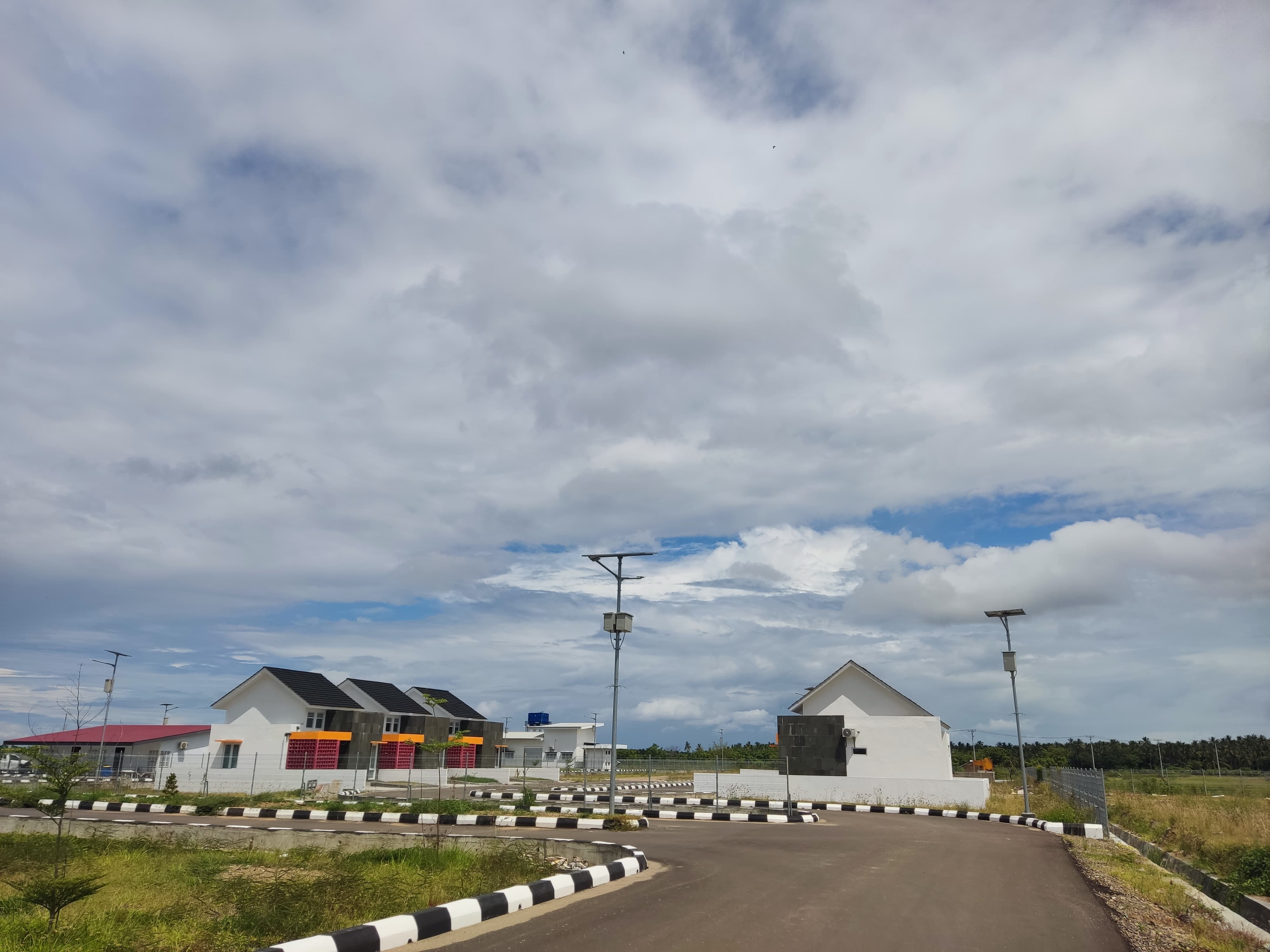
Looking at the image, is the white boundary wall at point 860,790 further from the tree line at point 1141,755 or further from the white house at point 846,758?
the tree line at point 1141,755

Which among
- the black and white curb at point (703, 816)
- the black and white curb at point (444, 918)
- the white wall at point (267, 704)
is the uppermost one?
the white wall at point (267, 704)

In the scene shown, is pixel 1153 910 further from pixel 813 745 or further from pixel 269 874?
pixel 813 745

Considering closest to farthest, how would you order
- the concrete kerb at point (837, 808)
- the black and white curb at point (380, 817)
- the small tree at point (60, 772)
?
the small tree at point (60, 772), the black and white curb at point (380, 817), the concrete kerb at point (837, 808)

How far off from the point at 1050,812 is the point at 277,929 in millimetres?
24836

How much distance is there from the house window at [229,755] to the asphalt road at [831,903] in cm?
3497

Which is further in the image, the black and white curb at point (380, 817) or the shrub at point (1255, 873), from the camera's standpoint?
the black and white curb at point (380, 817)

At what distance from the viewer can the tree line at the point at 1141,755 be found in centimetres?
8350

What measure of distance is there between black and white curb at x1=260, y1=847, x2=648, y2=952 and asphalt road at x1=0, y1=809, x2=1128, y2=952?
1.14ft

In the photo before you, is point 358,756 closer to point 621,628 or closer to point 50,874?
point 621,628

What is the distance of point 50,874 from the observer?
1303cm

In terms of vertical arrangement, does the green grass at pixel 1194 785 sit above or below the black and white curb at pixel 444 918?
below

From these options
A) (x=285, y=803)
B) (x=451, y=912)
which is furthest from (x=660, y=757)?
(x=451, y=912)

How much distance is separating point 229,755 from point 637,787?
2345cm

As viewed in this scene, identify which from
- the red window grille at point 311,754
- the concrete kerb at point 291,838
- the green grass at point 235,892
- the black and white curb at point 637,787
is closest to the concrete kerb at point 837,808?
the black and white curb at point 637,787
